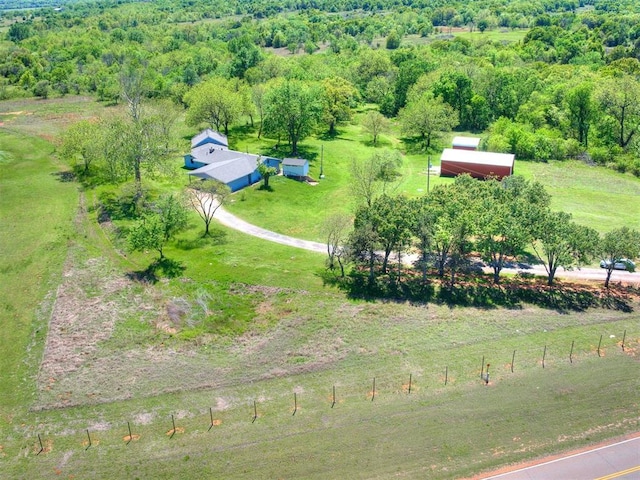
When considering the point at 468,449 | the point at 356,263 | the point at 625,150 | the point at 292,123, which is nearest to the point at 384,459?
the point at 468,449

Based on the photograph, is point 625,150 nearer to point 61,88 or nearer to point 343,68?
point 343,68

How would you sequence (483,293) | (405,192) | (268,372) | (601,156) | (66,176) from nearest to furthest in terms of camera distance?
(268,372)
(483,293)
(405,192)
(66,176)
(601,156)

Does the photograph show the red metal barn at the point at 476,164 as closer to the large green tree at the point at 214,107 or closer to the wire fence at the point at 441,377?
the wire fence at the point at 441,377

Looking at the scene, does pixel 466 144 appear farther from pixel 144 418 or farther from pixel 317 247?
pixel 144 418

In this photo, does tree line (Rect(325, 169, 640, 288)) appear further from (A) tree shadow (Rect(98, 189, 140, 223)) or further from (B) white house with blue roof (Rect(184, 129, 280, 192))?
(A) tree shadow (Rect(98, 189, 140, 223))

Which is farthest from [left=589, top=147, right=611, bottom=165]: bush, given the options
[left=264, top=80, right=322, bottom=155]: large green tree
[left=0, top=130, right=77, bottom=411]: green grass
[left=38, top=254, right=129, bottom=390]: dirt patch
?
[left=0, top=130, right=77, bottom=411]: green grass

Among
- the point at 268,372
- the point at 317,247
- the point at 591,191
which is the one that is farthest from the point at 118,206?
the point at 591,191

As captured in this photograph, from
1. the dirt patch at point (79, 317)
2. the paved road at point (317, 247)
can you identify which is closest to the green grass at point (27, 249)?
the dirt patch at point (79, 317)
